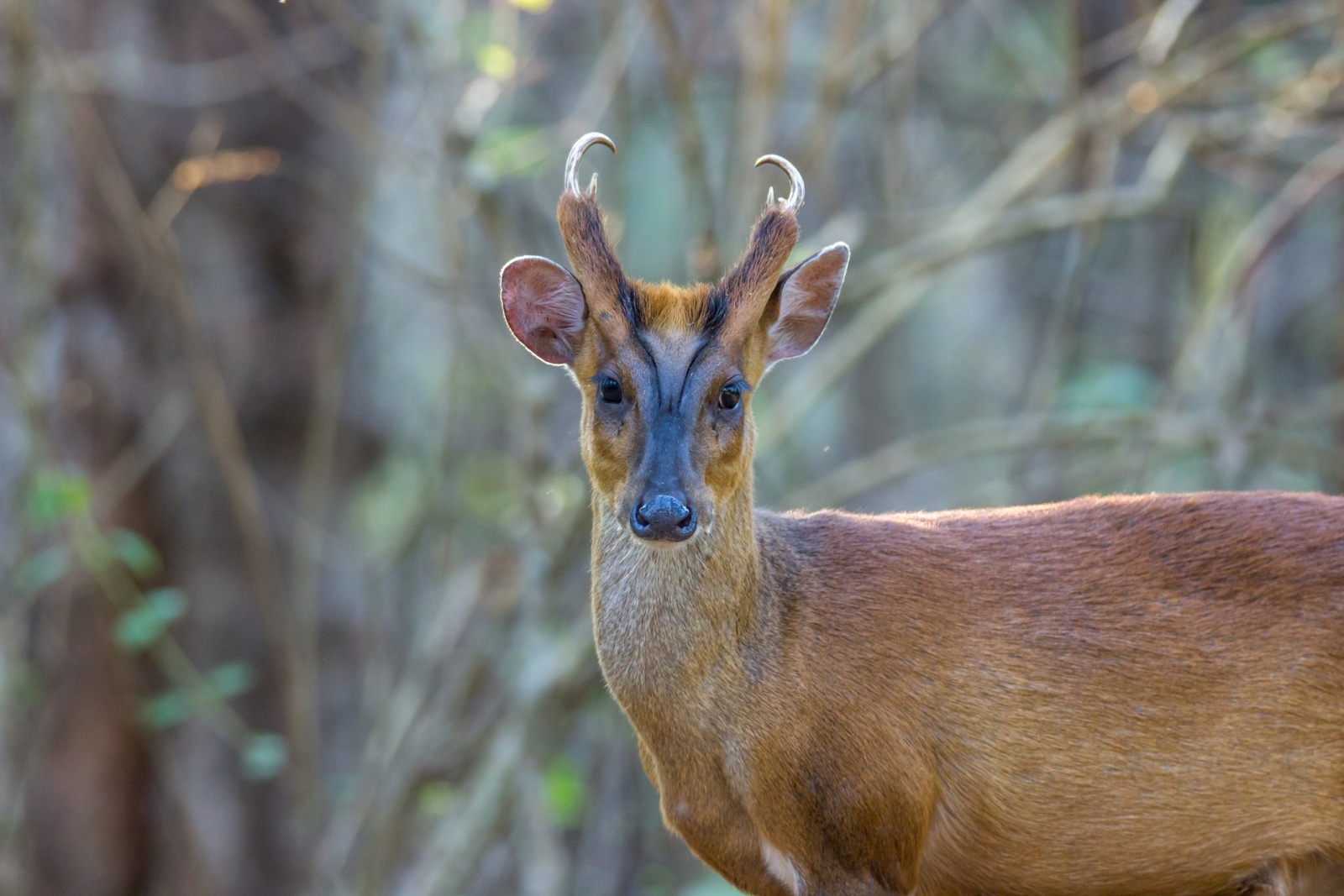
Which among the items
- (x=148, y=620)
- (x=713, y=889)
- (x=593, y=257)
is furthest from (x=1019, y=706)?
(x=148, y=620)

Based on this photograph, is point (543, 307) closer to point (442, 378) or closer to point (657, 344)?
point (657, 344)

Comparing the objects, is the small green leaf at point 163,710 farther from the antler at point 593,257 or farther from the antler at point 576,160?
the antler at point 576,160

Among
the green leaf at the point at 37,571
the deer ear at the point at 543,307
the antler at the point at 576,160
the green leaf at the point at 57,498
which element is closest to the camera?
the antler at the point at 576,160

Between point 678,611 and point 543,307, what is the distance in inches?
49.2

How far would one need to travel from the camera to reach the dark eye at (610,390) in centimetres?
524

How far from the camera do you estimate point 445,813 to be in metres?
10.1

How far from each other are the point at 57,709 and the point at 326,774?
3396 mm

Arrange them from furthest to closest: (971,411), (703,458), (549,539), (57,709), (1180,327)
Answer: (971,411) < (1180,327) < (57,709) < (549,539) < (703,458)

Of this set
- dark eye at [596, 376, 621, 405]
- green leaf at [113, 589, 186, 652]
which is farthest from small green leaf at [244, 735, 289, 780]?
dark eye at [596, 376, 621, 405]

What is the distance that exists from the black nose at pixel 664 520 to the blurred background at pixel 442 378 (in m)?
3.66

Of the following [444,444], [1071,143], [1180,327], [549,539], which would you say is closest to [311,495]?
[444,444]

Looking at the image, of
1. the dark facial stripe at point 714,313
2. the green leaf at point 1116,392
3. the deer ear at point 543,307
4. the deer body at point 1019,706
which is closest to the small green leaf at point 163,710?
the deer ear at point 543,307

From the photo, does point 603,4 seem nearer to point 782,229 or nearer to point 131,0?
point 131,0

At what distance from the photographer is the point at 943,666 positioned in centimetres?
504
